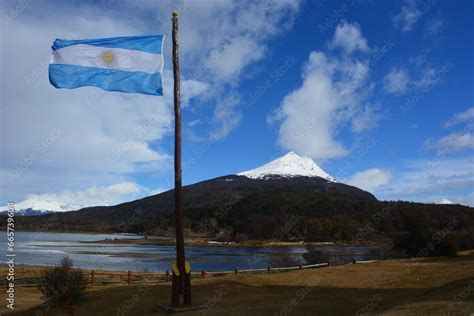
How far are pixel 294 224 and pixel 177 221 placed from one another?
569 ft

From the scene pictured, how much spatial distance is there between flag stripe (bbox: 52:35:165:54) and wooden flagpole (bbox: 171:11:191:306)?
6.95ft

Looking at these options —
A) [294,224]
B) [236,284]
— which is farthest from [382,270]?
[294,224]

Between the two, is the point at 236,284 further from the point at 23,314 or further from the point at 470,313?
the point at 470,313

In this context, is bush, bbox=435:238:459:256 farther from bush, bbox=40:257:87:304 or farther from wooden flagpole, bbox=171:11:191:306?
bush, bbox=40:257:87:304

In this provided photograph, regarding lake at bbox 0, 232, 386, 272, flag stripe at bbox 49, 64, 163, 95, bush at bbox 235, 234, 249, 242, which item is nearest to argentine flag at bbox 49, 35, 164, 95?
flag stripe at bbox 49, 64, 163, 95

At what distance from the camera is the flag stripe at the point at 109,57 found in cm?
1478

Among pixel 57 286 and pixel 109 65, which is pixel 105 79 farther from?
pixel 57 286

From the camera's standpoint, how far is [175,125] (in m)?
18.0

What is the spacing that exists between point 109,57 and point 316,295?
13.8 metres

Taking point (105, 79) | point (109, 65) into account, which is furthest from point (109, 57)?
point (105, 79)

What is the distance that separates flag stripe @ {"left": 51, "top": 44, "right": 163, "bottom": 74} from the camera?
14780mm

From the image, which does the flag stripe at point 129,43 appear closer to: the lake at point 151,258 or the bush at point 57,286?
the bush at point 57,286

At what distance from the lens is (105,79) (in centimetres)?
1496

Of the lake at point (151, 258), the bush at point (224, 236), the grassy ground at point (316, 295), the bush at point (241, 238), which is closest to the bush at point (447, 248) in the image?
the grassy ground at point (316, 295)
